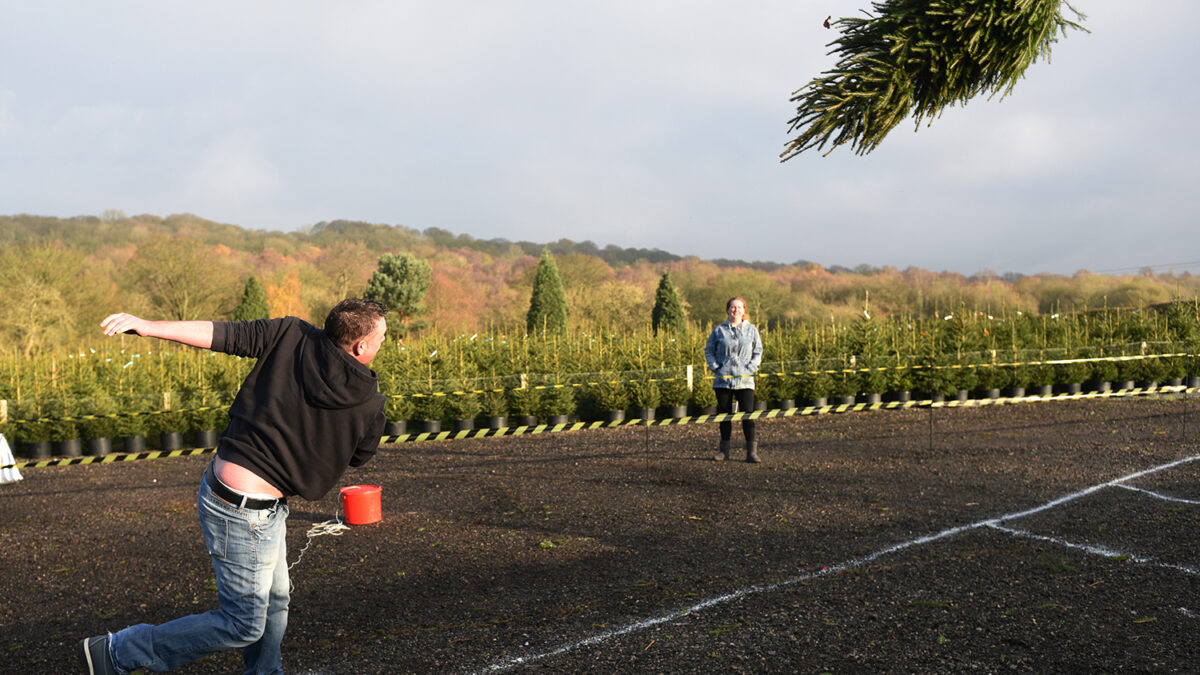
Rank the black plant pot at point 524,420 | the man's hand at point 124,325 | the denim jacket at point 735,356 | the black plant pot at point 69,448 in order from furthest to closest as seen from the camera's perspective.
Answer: the black plant pot at point 524,420
the black plant pot at point 69,448
the denim jacket at point 735,356
the man's hand at point 124,325

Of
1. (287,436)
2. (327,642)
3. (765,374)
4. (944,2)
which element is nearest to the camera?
(944,2)

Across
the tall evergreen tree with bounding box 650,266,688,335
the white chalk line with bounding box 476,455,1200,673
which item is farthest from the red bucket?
Answer: the tall evergreen tree with bounding box 650,266,688,335

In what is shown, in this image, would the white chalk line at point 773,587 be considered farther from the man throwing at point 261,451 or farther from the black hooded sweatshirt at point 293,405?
the black hooded sweatshirt at point 293,405

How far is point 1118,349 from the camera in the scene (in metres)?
17.0

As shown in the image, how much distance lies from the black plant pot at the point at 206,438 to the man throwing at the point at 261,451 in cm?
952

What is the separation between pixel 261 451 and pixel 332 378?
37 cm

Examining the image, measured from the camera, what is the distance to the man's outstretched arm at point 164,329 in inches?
115

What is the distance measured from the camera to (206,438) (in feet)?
39.8

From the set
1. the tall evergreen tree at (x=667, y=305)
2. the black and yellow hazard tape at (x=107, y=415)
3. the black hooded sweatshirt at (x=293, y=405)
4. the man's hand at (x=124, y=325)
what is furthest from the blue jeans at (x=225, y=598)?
the tall evergreen tree at (x=667, y=305)

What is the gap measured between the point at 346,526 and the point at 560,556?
198cm

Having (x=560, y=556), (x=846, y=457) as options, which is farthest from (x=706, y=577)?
(x=846, y=457)

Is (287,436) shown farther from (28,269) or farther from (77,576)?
(28,269)

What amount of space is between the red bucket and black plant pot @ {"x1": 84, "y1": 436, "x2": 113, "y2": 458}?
7.06 metres

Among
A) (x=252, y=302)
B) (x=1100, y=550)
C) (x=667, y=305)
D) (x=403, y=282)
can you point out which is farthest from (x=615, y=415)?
(x=403, y=282)
